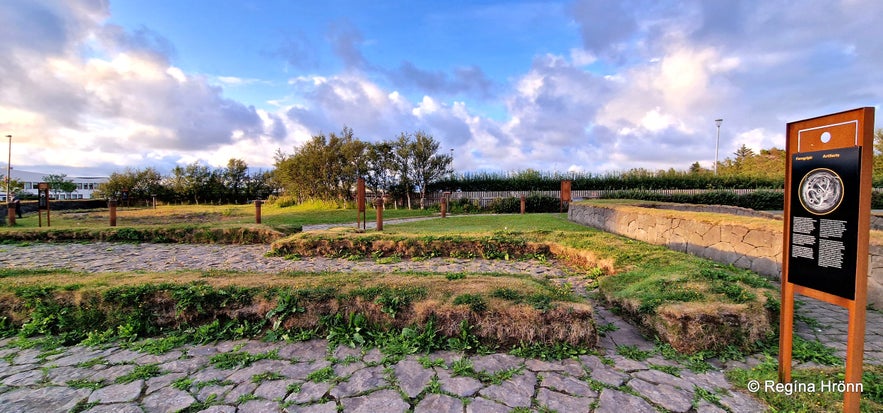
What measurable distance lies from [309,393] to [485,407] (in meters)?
1.05

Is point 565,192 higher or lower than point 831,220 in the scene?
higher

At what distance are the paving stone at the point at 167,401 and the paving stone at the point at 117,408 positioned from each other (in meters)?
0.04

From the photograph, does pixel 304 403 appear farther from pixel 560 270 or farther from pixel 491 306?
pixel 560 270

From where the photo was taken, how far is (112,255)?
6.97 m

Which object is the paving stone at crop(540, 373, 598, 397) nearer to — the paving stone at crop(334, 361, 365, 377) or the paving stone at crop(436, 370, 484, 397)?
the paving stone at crop(436, 370, 484, 397)

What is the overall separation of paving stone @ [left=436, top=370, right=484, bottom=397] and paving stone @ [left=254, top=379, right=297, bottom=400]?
95cm

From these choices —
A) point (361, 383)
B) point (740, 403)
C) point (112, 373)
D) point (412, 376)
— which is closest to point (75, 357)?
point (112, 373)

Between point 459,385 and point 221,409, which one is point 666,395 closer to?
point 459,385

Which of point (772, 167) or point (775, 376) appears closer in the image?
point (775, 376)

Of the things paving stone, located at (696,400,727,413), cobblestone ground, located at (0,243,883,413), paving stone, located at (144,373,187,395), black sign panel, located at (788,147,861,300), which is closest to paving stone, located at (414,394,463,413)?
cobblestone ground, located at (0,243,883,413)

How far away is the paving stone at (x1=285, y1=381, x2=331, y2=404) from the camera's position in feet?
7.10

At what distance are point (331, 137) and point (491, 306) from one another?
1968cm

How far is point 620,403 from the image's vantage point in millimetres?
2127

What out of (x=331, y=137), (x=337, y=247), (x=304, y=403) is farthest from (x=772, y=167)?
(x=304, y=403)
